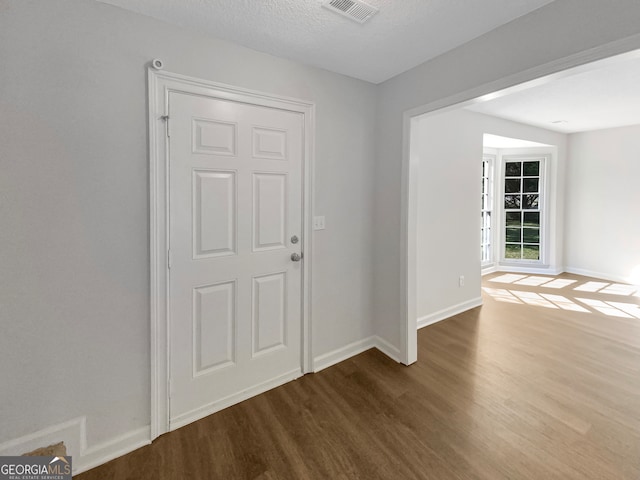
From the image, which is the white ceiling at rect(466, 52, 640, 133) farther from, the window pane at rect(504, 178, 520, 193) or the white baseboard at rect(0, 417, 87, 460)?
the white baseboard at rect(0, 417, 87, 460)

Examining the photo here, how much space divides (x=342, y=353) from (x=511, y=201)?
4.76m

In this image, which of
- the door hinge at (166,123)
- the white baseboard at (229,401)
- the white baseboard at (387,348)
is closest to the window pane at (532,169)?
the white baseboard at (387,348)

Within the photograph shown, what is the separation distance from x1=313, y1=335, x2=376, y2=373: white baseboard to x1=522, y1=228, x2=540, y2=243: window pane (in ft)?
14.2

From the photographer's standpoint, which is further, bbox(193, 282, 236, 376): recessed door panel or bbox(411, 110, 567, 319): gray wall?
bbox(411, 110, 567, 319): gray wall

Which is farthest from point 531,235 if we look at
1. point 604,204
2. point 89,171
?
point 89,171

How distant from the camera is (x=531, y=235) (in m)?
Result: 5.40

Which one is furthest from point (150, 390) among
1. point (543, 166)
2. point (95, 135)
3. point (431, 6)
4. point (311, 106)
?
point (543, 166)

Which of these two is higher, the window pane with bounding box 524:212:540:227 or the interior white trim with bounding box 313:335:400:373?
the window pane with bounding box 524:212:540:227

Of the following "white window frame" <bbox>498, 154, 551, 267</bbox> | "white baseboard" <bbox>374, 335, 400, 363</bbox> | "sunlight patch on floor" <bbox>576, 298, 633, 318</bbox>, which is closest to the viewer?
"white baseboard" <bbox>374, 335, 400, 363</bbox>

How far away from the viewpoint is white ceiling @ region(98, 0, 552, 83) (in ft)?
5.08

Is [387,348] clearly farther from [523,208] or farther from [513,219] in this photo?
[523,208]

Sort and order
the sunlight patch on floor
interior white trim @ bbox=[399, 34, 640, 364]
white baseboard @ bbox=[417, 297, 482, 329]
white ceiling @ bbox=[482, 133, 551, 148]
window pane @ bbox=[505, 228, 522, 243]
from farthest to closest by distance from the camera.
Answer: window pane @ bbox=[505, 228, 522, 243], white ceiling @ bbox=[482, 133, 551, 148], the sunlight patch on floor, white baseboard @ bbox=[417, 297, 482, 329], interior white trim @ bbox=[399, 34, 640, 364]

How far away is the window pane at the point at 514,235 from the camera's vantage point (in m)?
5.44

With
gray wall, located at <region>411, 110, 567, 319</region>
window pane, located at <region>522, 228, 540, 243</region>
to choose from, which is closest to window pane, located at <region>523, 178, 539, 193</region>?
window pane, located at <region>522, 228, 540, 243</region>
